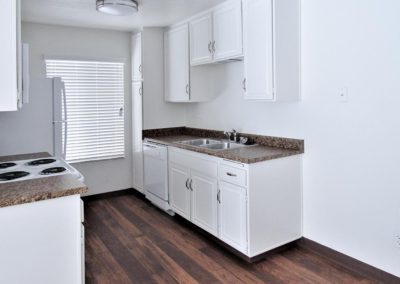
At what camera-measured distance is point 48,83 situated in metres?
3.37

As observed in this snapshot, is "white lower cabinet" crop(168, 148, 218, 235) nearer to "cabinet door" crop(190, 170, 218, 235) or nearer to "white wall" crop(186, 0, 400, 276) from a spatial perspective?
"cabinet door" crop(190, 170, 218, 235)

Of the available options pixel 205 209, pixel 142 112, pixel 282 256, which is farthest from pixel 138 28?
pixel 282 256

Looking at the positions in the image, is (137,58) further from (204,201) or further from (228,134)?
(204,201)

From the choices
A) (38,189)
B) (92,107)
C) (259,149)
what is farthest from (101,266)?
(92,107)

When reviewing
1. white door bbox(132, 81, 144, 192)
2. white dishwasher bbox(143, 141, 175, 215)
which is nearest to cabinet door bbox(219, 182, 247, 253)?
white dishwasher bbox(143, 141, 175, 215)

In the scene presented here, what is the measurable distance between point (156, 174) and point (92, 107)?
1293mm

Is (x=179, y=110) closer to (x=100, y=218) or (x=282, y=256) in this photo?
(x=100, y=218)

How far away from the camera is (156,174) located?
401cm

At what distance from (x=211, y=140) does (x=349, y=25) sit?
6.52 ft

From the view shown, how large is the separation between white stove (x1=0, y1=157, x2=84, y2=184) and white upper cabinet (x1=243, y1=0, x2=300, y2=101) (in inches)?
66.9

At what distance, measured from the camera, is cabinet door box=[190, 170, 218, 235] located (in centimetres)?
300

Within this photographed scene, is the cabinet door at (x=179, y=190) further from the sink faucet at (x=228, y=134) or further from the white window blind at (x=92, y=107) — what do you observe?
the white window blind at (x=92, y=107)

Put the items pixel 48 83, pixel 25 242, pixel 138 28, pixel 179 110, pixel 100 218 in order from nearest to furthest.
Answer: pixel 25 242, pixel 48 83, pixel 100 218, pixel 138 28, pixel 179 110

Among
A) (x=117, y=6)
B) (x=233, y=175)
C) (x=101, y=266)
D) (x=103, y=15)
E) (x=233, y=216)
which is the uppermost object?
(x=103, y=15)
